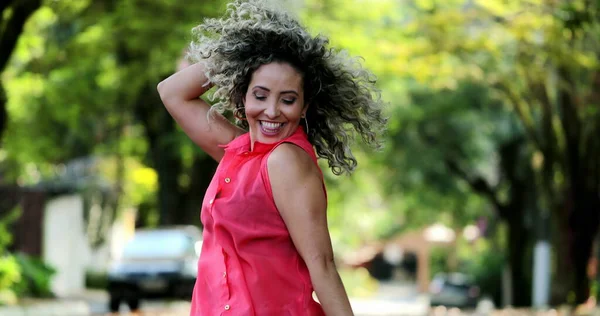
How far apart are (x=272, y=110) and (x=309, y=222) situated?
363 millimetres

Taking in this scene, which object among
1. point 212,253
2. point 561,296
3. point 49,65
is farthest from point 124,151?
point 212,253

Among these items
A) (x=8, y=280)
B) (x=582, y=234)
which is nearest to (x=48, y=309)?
(x=8, y=280)

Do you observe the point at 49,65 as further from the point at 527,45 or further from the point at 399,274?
the point at 399,274

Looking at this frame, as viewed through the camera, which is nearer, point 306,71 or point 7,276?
point 306,71

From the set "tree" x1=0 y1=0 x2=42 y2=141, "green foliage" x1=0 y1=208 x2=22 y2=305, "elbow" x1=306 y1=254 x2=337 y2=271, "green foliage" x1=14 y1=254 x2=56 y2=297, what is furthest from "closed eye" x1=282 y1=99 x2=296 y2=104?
"green foliage" x1=14 y1=254 x2=56 y2=297

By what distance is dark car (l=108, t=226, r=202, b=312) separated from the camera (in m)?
Result: 20.9

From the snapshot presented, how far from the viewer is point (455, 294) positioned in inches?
1633

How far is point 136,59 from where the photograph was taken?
2458cm

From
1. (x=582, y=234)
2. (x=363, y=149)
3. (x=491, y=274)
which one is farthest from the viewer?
(x=491, y=274)

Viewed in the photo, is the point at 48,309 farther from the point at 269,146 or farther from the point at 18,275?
the point at 269,146

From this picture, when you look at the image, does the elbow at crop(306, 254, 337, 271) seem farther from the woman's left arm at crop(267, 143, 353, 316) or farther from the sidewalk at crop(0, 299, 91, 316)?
the sidewalk at crop(0, 299, 91, 316)

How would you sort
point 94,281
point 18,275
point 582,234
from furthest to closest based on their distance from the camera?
point 94,281 → point 582,234 → point 18,275

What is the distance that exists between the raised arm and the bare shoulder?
419mm

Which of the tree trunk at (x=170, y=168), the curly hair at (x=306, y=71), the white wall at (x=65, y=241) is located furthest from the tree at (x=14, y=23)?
the white wall at (x=65, y=241)
